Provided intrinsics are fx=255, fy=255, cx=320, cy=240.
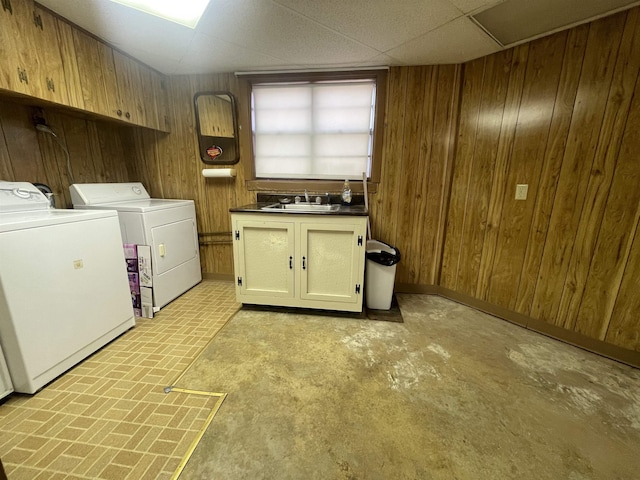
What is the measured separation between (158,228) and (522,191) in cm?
304

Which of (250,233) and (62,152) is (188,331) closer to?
(250,233)

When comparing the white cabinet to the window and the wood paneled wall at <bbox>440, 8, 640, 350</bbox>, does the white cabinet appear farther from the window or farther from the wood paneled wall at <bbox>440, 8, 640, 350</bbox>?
the wood paneled wall at <bbox>440, 8, 640, 350</bbox>

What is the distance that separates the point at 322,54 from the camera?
2.12 metres

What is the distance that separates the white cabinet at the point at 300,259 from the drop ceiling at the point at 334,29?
4.29ft

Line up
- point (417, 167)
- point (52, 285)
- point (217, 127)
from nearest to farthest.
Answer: point (52, 285)
point (417, 167)
point (217, 127)

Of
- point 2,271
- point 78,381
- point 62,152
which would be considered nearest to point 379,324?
point 78,381

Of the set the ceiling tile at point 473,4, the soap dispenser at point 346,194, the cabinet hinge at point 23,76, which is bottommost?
the soap dispenser at point 346,194

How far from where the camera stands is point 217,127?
2.70m

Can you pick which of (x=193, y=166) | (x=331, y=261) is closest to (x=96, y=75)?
(x=193, y=166)

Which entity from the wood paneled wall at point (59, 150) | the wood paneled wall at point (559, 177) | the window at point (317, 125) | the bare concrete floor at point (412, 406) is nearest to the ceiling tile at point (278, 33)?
the window at point (317, 125)

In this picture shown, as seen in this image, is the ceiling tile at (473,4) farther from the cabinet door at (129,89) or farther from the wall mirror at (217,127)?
the cabinet door at (129,89)

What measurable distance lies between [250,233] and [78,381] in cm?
139

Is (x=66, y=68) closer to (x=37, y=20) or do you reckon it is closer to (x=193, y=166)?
(x=37, y=20)

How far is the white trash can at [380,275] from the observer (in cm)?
222
